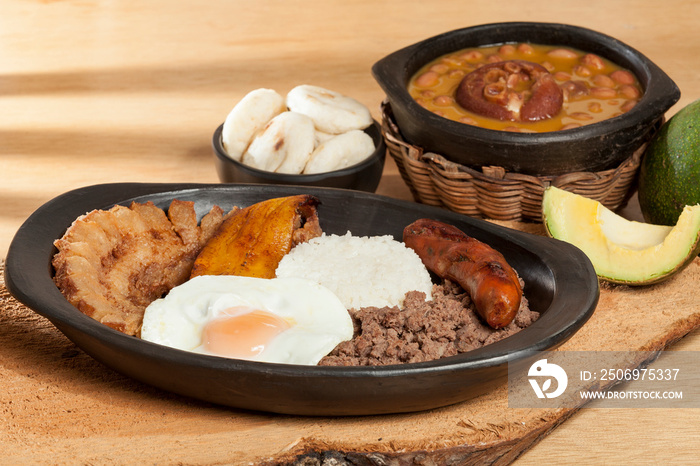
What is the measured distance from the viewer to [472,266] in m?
2.47

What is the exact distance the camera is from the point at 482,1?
6035 millimetres

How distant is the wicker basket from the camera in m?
3.03

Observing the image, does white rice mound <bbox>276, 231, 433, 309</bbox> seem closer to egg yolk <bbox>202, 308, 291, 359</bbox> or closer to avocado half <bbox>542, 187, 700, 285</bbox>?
egg yolk <bbox>202, 308, 291, 359</bbox>

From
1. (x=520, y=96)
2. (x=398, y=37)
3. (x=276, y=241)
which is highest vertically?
(x=520, y=96)

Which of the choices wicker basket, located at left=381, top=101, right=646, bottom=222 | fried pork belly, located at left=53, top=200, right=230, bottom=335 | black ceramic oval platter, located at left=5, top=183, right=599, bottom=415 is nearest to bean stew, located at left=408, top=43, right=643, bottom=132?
wicker basket, located at left=381, top=101, right=646, bottom=222

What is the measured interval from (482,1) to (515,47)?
8.47 feet

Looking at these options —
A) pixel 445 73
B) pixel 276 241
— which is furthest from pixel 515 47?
pixel 276 241

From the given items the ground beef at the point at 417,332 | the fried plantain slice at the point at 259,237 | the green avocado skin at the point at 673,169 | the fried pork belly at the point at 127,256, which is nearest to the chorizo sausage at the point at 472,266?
the ground beef at the point at 417,332

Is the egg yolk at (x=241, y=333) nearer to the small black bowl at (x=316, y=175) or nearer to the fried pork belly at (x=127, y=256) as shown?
the fried pork belly at (x=127, y=256)

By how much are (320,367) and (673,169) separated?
1.66m

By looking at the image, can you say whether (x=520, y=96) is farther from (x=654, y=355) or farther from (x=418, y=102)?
(x=654, y=355)

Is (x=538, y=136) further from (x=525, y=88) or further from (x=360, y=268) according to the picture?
(x=360, y=268)

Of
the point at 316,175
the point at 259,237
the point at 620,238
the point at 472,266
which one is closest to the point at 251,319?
the point at 259,237

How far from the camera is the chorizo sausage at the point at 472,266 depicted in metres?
2.33
